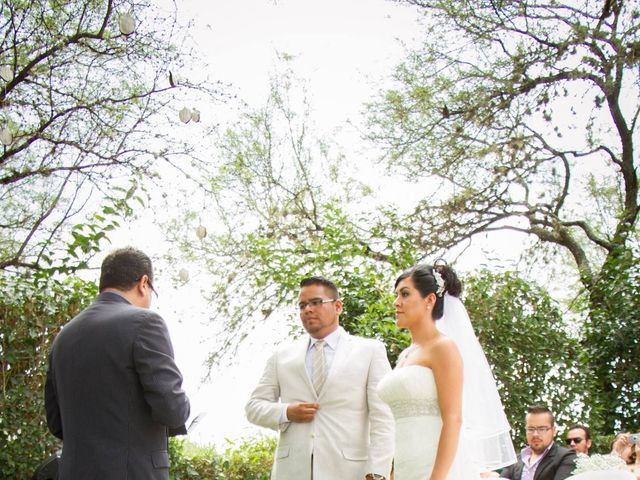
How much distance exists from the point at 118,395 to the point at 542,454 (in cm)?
387

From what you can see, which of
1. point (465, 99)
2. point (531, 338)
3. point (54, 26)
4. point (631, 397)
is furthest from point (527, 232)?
point (54, 26)

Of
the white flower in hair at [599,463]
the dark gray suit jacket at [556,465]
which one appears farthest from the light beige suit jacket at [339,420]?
the dark gray suit jacket at [556,465]

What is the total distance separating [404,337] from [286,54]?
24.3 feet

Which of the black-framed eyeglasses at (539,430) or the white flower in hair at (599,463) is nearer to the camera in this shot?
the white flower in hair at (599,463)

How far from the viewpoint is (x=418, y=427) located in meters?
3.52

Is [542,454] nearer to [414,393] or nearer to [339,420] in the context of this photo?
[339,420]

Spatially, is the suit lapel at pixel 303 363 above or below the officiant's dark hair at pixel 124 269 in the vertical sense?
below

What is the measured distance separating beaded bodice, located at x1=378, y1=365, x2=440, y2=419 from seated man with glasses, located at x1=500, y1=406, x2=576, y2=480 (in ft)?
8.41

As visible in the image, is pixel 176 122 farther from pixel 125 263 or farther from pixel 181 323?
pixel 125 263

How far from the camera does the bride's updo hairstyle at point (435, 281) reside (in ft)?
12.2

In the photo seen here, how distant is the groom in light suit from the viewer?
13.1 feet

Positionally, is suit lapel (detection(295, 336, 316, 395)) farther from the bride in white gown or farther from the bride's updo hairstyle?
the bride's updo hairstyle

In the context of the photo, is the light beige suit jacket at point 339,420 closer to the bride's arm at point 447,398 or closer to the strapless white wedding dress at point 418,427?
the strapless white wedding dress at point 418,427

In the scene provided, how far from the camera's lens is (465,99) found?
1094 centimetres
